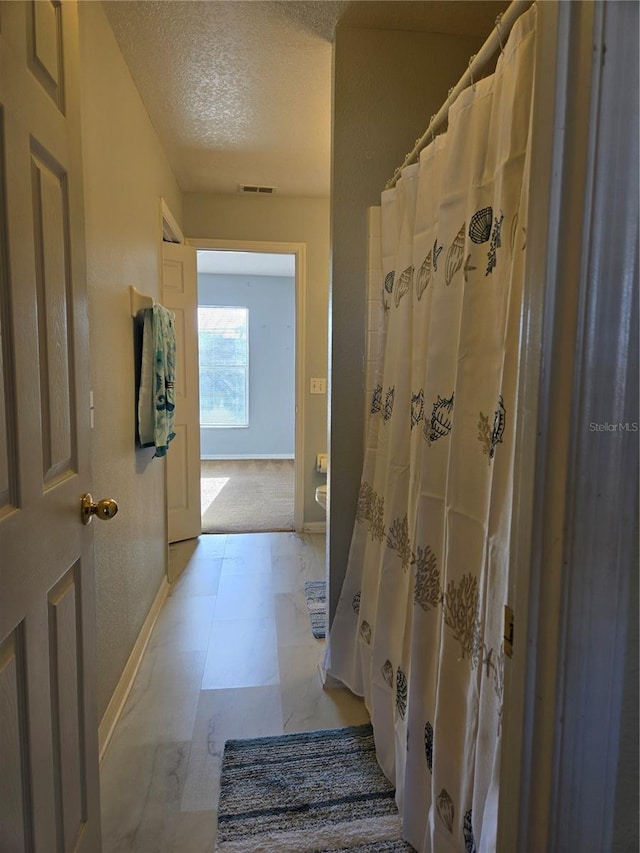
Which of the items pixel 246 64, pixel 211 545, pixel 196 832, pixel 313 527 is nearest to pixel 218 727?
pixel 196 832

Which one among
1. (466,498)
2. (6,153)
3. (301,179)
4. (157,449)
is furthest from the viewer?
(301,179)

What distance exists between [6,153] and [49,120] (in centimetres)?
22

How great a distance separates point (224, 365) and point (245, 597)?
4.39 meters

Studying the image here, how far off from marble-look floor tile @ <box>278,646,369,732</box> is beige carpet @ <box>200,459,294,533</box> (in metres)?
1.76

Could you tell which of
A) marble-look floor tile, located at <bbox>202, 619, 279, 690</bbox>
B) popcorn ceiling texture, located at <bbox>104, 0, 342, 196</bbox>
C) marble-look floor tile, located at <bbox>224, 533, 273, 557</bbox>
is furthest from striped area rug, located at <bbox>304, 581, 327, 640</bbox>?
popcorn ceiling texture, located at <bbox>104, 0, 342, 196</bbox>

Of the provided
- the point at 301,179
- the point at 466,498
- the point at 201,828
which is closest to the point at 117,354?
the point at 466,498

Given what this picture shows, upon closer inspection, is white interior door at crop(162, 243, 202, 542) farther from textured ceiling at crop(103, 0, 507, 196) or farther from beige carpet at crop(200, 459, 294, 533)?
textured ceiling at crop(103, 0, 507, 196)

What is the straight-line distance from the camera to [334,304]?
1.71 m

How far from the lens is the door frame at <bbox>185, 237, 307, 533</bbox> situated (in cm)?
330

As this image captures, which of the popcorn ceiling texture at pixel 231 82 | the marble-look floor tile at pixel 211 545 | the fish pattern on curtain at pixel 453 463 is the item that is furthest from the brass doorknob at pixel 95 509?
the marble-look floor tile at pixel 211 545

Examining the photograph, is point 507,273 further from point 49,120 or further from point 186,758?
point 186,758

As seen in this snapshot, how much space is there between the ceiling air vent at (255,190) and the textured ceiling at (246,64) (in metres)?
0.32

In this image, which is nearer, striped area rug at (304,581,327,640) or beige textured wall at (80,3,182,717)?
beige textured wall at (80,3,182,717)

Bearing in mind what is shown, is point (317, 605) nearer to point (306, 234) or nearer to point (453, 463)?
point (453, 463)
